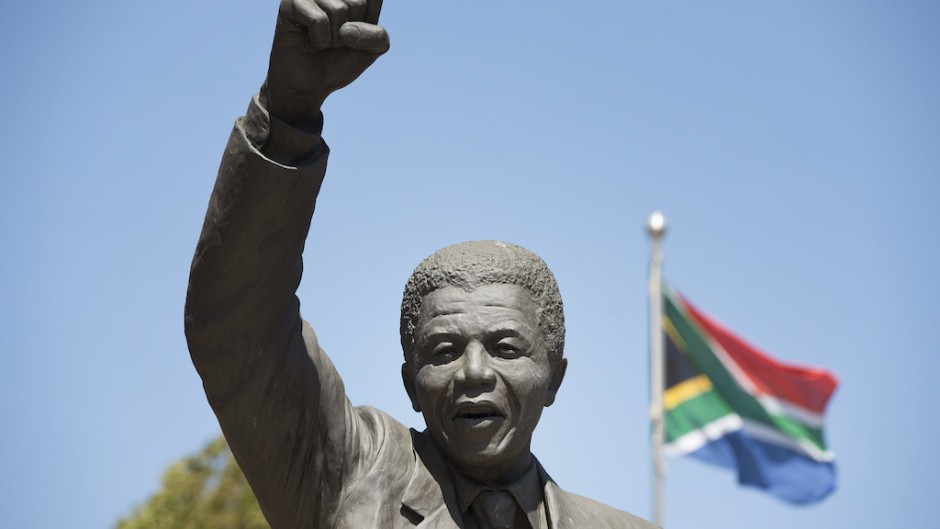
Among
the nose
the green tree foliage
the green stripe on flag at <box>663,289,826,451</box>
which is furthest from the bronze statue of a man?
the green tree foliage

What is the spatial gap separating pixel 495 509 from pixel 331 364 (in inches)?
27.9

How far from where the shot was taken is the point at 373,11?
4258mm

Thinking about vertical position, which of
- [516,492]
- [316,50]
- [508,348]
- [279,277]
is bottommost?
[516,492]

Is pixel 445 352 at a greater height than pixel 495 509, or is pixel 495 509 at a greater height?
pixel 445 352

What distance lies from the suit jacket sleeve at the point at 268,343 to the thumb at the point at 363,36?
1.09 ft

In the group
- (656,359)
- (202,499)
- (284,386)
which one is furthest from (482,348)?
(202,499)

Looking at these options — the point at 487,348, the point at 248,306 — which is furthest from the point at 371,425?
the point at 248,306

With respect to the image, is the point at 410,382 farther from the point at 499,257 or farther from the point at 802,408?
the point at 802,408

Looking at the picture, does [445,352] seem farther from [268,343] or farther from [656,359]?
[656,359]

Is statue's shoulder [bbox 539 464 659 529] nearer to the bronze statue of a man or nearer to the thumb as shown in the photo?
the bronze statue of a man

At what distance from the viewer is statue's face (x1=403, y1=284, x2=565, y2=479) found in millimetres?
4828

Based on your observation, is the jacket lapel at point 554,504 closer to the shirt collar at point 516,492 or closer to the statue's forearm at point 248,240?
the shirt collar at point 516,492

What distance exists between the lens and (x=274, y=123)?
432 cm

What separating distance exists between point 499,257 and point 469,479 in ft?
2.41
